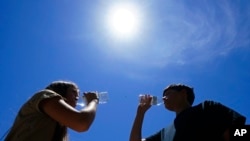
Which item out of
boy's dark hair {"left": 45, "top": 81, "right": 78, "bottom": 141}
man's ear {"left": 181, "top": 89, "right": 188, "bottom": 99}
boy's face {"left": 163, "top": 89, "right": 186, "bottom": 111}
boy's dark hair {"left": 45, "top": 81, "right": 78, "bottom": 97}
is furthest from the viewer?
man's ear {"left": 181, "top": 89, "right": 188, "bottom": 99}

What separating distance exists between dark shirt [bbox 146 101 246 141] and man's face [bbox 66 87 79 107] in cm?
214

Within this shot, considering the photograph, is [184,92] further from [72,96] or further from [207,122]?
[72,96]

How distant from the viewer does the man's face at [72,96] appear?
3703mm

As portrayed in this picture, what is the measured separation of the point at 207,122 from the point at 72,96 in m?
2.42

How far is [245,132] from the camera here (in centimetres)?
486

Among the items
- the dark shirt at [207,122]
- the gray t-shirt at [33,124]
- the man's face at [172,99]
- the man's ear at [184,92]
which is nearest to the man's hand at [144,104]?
the man's face at [172,99]

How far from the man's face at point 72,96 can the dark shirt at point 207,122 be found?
2.14 m

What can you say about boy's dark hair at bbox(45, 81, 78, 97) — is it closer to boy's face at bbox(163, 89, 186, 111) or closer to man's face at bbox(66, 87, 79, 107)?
man's face at bbox(66, 87, 79, 107)

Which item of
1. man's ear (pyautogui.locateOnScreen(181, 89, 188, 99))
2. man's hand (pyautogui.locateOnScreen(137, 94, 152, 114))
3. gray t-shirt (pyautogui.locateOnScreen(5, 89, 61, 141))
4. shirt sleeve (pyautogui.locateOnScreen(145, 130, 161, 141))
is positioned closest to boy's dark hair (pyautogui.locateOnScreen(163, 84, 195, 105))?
man's ear (pyautogui.locateOnScreen(181, 89, 188, 99))

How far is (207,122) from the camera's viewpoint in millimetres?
5074

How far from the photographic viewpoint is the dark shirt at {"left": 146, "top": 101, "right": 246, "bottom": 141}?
4.91 metres

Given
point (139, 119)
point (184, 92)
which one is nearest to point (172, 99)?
point (184, 92)

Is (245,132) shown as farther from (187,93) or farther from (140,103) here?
(140,103)

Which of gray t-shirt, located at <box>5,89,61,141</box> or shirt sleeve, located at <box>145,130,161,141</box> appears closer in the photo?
gray t-shirt, located at <box>5,89,61,141</box>
